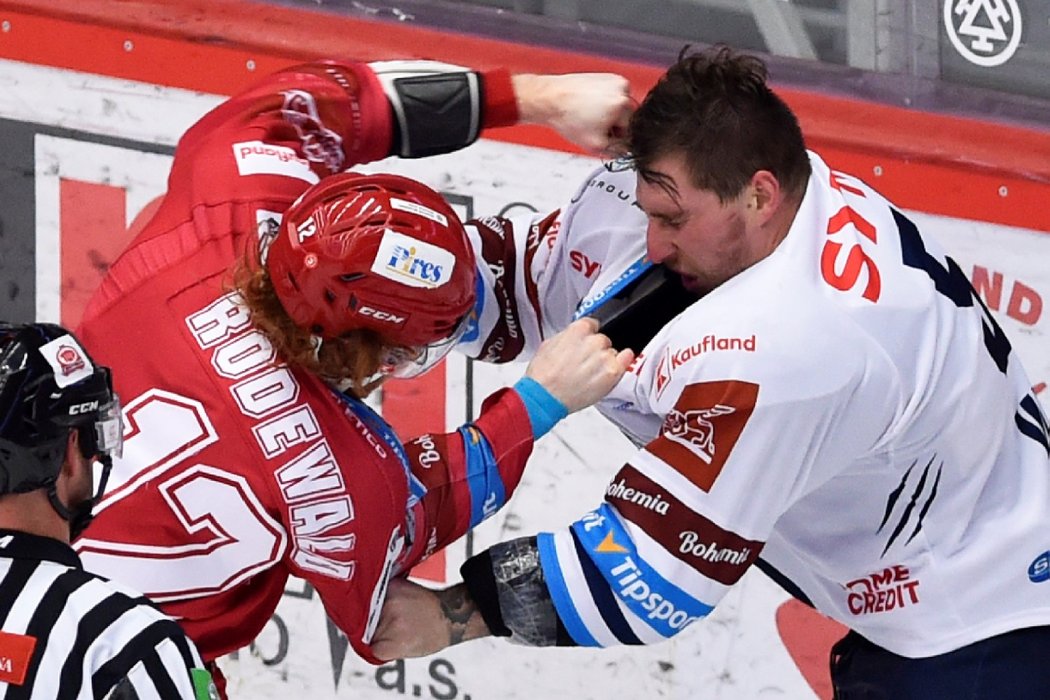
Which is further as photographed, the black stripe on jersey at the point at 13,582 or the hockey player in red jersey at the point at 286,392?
the hockey player in red jersey at the point at 286,392

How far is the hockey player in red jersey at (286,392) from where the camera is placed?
83.1 inches

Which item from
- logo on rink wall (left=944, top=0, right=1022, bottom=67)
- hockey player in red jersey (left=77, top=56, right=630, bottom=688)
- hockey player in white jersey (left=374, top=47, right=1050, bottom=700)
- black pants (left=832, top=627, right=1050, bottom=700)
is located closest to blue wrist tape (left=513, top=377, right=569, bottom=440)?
hockey player in red jersey (left=77, top=56, right=630, bottom=688)

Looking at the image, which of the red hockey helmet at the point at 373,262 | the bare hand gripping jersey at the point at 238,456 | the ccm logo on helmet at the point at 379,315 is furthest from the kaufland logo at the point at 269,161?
the ccm logo on helmet at the point at 379,315

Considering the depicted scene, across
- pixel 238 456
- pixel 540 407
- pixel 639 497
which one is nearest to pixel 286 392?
pixel 238 456

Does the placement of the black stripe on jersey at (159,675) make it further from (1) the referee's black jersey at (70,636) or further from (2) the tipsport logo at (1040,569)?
(2) the tipsport logo at (1040,569)

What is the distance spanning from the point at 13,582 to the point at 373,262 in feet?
1.76

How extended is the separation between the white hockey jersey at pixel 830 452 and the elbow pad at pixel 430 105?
24 cm

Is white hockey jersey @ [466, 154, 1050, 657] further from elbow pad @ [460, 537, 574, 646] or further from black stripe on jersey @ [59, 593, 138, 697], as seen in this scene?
black stripe on jersey @ [59, 593, 138, 697]

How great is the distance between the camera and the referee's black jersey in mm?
1725

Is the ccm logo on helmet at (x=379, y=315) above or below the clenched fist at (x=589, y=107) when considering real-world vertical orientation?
below

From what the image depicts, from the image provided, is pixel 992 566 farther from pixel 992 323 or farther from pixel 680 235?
pixel 680 235

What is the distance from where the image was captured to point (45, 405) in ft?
5.80

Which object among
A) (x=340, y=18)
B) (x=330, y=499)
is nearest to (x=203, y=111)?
(x=340, y=18)

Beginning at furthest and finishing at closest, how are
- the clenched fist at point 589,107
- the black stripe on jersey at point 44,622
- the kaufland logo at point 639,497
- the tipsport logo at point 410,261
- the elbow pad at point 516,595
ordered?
1. the clenched fist at point 589,107
2. the elbow pad at point 516,595
3. the kaufland logo at point 639,497
4. the tipsport logo at point 410,261
5. the black stripe on jersey at point 44,622
